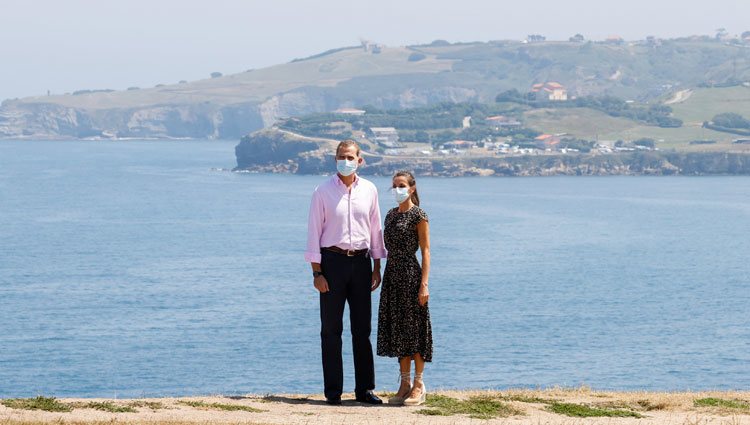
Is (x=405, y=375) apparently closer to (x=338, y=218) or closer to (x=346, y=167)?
(x=338, y=218)

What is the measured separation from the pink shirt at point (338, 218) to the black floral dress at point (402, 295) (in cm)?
27

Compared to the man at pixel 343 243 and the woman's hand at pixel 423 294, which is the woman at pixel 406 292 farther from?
the man at pixel 343 243

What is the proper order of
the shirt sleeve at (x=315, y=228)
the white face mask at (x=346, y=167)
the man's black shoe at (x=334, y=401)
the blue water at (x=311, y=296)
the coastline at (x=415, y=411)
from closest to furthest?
the coastline at (x=415, y=411), the white face mask at (x=346, y=167), the shirt sleeve at (x=315, y=228), the man's black shoe at (x=334, y=401), the blue water at (x=311, y=296)

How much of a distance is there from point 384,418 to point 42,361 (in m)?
39.6

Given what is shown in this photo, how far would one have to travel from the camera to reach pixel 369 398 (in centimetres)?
1380

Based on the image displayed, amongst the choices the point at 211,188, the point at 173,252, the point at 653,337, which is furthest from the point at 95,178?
the point at 653,337

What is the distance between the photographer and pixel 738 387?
4331 centimetres

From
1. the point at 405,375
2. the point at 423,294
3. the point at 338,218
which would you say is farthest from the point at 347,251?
the point at 405,375

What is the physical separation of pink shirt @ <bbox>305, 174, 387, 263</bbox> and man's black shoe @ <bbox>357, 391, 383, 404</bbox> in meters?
1.53

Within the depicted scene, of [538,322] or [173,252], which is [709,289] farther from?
[173,252]

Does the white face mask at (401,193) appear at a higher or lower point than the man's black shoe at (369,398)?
higher

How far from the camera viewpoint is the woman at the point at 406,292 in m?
13.4

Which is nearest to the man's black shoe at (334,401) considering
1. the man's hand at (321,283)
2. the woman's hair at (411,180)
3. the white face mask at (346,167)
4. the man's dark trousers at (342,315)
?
the man's dark trousers at (342,315)

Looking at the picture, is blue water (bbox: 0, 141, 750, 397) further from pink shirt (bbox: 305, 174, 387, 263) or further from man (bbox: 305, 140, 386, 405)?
pink shirt (bbox: 305, 174, 387, 263)
